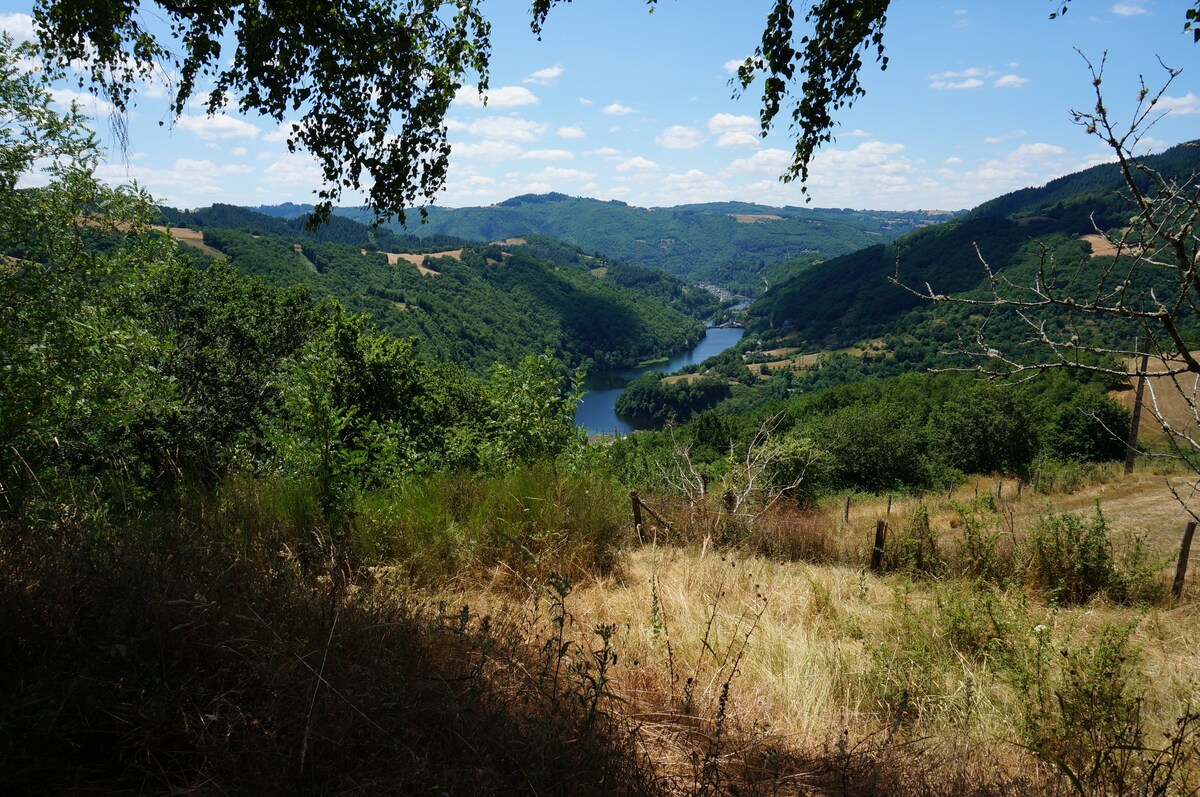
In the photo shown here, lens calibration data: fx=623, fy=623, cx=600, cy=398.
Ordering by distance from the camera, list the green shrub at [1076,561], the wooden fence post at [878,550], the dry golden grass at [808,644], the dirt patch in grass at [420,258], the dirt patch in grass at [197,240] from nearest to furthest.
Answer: the dry golden grass at [808,644] < the green shrub at [1076,561] < the wooden fence post at [878,550] < the dirt patch in grass at [197,240] < the dirt patch in grass at [420,258]

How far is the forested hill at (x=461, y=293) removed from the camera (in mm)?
104750

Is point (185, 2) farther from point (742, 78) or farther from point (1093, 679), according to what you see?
point (1093, 679)

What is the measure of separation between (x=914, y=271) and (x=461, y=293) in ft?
323

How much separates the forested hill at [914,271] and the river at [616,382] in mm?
11445

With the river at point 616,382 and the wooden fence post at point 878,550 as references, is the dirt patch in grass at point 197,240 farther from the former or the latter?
the wooden fence post at point 878,550

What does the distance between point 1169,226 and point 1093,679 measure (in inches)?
76.2

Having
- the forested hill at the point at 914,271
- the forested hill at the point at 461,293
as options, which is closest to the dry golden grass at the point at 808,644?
the forested hill at the point at 461,293

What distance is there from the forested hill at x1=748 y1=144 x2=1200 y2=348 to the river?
11.4 m

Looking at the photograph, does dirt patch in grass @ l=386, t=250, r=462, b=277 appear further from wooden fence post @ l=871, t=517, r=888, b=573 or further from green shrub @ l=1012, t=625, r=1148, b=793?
green shrub @ l=1012, t=625, r=1148, b=793

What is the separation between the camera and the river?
9475cm

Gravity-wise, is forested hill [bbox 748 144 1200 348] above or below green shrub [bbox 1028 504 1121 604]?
above

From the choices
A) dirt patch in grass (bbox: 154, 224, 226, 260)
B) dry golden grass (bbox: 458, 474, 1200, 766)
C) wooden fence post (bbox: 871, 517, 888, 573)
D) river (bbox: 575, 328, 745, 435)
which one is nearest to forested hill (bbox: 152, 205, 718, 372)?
dirt patch in grass (bbox: 154, 224, 226, 260)

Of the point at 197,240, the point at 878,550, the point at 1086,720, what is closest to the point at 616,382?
the point at 197,240

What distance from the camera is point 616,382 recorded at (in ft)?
427
